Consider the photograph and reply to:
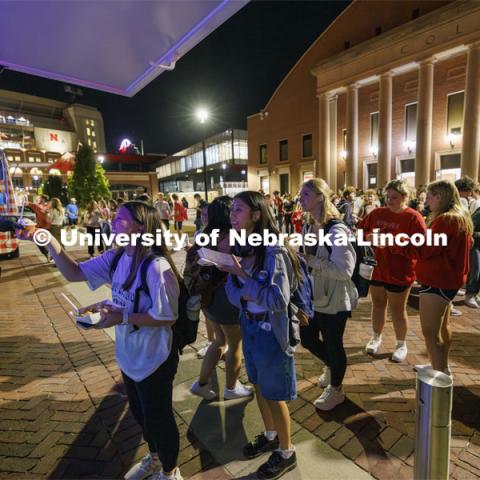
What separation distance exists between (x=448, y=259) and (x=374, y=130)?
2268 centimetres

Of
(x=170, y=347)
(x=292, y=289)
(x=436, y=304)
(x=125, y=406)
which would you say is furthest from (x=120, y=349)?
(x=436, y=304)

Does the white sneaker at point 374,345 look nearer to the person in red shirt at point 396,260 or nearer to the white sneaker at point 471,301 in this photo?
the person in red shirt at point 396,260

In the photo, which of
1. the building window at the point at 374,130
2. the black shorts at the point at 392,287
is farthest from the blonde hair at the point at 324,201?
the building window at the point at 374,130

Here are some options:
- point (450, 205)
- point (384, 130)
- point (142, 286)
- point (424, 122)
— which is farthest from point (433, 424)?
point (384, 130)

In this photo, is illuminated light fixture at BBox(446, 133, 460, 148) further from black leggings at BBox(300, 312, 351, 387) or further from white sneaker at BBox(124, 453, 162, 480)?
white sneaker at BBox(124, 453, 162, 480)

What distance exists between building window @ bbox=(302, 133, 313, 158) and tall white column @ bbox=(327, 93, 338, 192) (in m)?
2.96

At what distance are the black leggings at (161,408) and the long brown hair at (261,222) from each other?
824mm

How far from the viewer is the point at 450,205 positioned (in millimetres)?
2996

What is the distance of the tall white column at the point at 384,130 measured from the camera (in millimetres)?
20219

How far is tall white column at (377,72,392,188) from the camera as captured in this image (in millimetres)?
20219

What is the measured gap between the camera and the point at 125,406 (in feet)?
10.1

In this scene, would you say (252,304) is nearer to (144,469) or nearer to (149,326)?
(149,326)

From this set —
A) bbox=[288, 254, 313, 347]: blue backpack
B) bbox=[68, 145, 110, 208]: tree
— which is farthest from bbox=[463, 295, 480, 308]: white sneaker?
bbox=[68, 145, 110, 208]: tree

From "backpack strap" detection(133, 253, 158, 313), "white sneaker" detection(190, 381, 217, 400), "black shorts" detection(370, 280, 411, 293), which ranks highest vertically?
"backpack strap" detection(133, 253, 158, 313)
